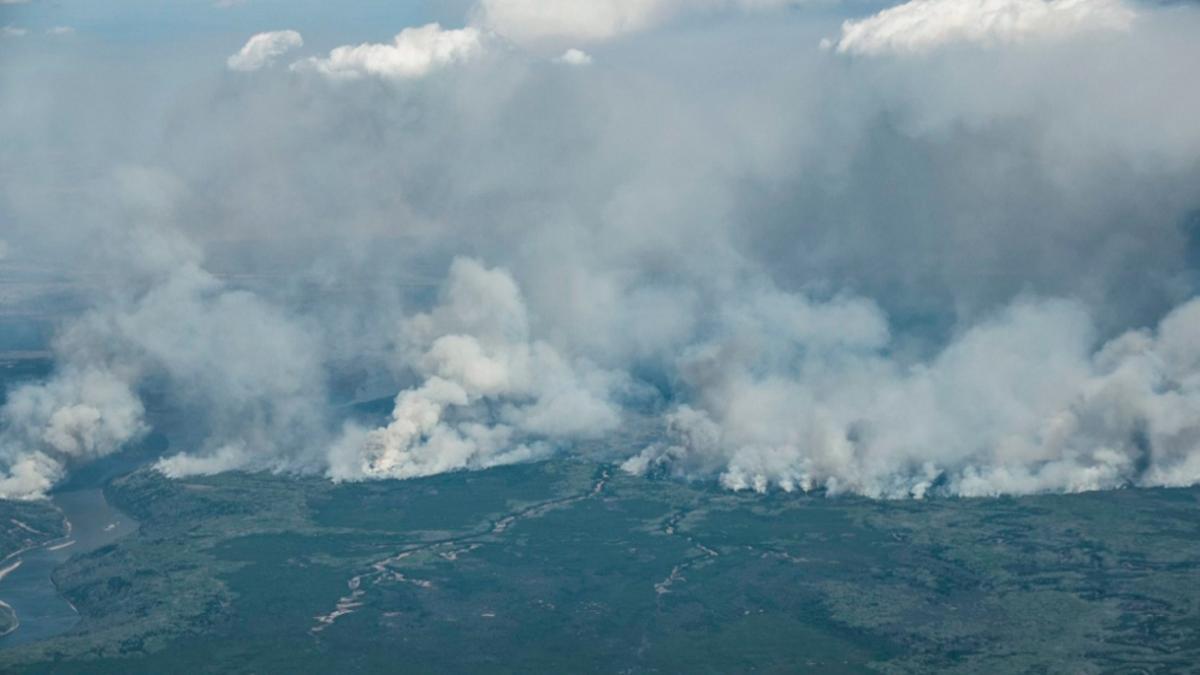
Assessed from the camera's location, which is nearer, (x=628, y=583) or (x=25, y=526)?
(x=628, y=583)

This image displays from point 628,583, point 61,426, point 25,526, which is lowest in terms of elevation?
point 628,583

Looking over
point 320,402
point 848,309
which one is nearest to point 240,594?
point 320,402

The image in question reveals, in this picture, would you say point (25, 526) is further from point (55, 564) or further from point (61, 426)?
point (61, 426)

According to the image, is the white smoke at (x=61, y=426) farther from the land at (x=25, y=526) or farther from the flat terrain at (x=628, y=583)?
the flat terrain at (x=628, y=583)

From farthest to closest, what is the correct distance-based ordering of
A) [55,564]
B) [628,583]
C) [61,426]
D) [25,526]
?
[61,426]
[25,526]
[55,564]
[628,583]

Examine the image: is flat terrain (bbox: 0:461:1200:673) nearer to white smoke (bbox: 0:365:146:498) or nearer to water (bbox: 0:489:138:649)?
water (bbox: 0:489:138:649)

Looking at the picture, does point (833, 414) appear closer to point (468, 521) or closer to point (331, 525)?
point (468, 521)

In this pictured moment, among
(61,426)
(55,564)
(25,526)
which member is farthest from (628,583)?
(61,426)
